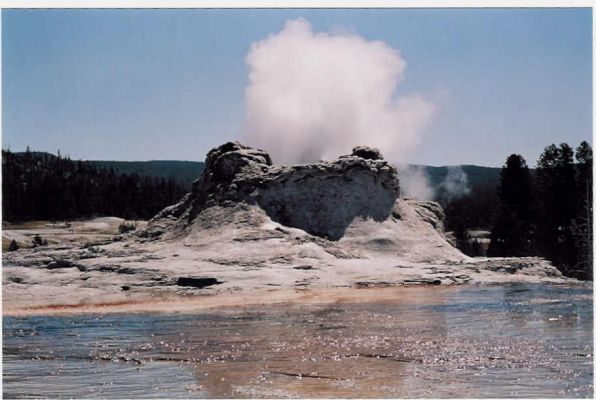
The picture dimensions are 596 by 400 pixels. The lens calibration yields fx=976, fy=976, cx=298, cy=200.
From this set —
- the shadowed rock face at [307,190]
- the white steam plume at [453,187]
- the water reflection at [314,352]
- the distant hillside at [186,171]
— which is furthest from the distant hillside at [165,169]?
the water reflection at [314,352]

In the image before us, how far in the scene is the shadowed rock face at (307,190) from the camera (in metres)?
24.0

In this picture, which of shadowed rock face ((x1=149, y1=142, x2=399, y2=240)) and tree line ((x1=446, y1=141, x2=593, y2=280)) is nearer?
shadowed rock face ((x1=149, y1=142, x2=399, y2=240))

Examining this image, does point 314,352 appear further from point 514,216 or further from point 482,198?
point 482,198

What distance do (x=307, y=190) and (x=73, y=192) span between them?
94.3 feet

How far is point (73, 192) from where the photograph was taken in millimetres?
50688

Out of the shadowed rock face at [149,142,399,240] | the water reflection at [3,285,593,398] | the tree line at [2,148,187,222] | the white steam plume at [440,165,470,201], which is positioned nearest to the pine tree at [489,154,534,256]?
the shadowed rock face at [149,142,399,240]

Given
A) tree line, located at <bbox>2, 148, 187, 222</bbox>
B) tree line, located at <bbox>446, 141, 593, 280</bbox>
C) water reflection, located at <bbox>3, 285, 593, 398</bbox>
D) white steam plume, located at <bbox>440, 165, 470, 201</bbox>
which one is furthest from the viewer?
white steam plume, located at <bbox>440, 165, 470, 201</bbox>

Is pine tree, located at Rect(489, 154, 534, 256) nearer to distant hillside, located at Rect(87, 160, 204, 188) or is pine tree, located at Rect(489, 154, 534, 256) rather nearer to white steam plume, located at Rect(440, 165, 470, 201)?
white steam plume, located at Rect(440, 165, 470, 201)

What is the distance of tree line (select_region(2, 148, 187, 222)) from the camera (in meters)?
45.5

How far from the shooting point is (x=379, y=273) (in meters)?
20.8

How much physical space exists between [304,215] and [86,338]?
11.9 meters

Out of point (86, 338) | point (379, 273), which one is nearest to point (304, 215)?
point (379, 273)

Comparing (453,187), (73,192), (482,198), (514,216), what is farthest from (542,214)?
(453,187)

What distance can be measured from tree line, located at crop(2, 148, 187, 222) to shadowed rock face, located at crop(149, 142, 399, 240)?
59.4 ft
